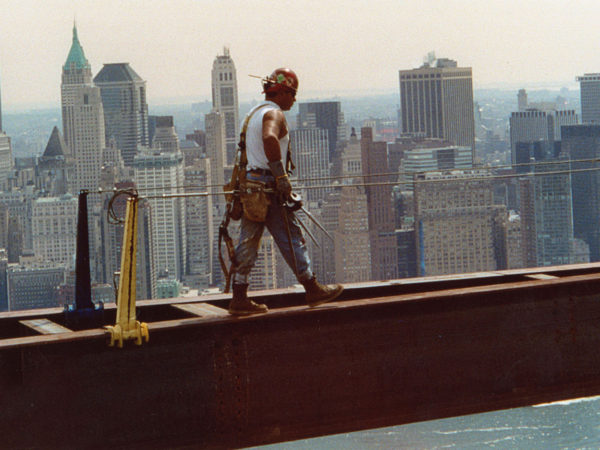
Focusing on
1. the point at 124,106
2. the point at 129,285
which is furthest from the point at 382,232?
the point at 129,285

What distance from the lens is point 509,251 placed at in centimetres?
10362

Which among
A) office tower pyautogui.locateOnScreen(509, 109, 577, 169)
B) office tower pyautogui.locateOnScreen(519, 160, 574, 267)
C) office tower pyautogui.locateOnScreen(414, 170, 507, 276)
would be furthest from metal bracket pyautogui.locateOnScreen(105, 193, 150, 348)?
office tower pyautogui.locateOnScreen(509, 109, 577, 169)

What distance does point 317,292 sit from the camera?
5477mm

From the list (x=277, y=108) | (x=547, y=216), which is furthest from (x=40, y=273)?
(x=277, y=108)

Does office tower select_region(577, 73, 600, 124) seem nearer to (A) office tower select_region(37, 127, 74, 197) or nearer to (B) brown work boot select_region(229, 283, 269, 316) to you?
(A) office tower select_region(37, 127, 74, 197)

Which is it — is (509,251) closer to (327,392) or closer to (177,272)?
(177,272)

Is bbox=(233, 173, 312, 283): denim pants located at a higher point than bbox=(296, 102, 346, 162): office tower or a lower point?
lower

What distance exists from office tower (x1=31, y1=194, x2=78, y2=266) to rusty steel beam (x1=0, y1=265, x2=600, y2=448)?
3831 inches

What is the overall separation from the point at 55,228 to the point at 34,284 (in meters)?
14.0

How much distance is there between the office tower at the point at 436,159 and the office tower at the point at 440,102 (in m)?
3.56

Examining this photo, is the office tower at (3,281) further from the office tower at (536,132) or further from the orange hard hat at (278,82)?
the orange hard hat at (278,82)

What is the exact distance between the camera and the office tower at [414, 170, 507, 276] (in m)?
102

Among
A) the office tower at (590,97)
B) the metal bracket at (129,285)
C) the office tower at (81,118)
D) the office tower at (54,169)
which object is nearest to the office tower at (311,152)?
the office tower at (81,118)

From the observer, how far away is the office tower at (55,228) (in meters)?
107
